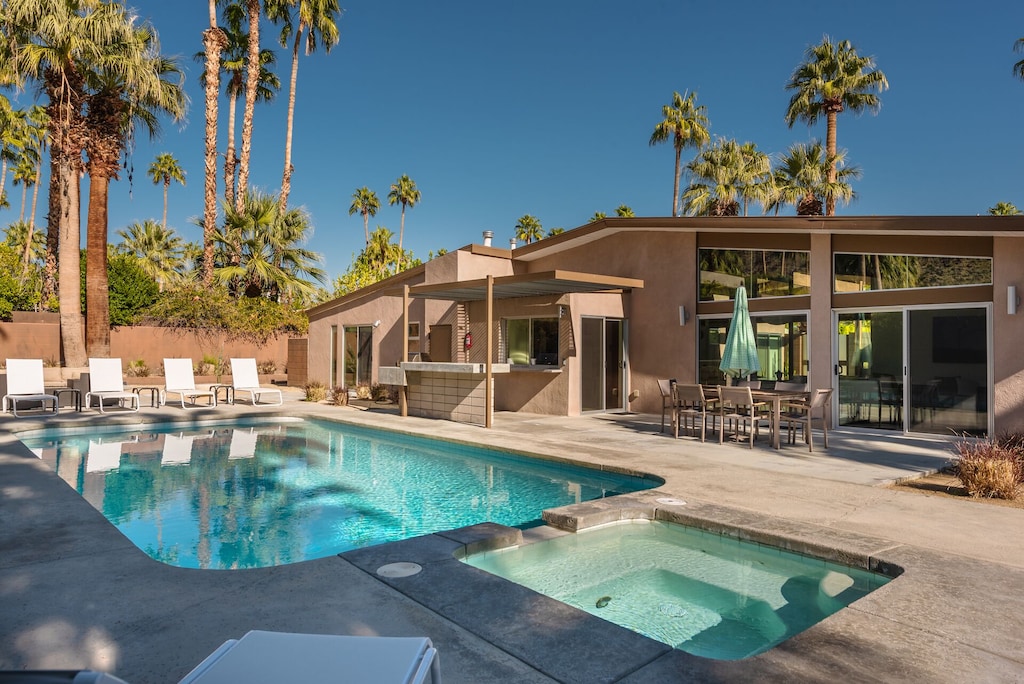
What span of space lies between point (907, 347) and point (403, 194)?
143 ft

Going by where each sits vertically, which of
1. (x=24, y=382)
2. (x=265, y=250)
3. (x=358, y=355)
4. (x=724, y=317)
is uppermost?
(x=265, y=250)

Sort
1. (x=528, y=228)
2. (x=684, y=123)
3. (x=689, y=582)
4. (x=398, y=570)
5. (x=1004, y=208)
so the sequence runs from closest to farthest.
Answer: (x=398, y=570) < (x=689, y=582) < (x=684, y=123) < (x=1004, y=208) < (x=528, y=228)

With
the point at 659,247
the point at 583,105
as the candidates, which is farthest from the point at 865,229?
the point at 583,105

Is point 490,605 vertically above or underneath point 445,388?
underneath

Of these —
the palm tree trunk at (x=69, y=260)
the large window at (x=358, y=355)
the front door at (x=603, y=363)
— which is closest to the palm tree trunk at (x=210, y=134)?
the palm tree trunk at (x=69, y=260)

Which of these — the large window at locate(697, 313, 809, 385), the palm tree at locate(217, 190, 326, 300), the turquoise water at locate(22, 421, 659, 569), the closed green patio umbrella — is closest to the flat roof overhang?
the large window at locate(697, 313, 809, 385)

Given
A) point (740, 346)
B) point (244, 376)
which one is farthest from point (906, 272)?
point (244, 376)

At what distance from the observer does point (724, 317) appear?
42.8 ft

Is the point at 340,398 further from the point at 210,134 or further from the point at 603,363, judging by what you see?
the point at 210,134

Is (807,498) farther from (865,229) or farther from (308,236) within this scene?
(308,236)

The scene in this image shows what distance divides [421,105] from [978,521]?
3044 cm

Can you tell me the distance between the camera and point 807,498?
19.6 feet

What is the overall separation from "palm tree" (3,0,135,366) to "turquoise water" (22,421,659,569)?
8319 millimetres

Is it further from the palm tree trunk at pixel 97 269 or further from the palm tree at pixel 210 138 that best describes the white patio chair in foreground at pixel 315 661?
the palm tree at pixel 210 138
